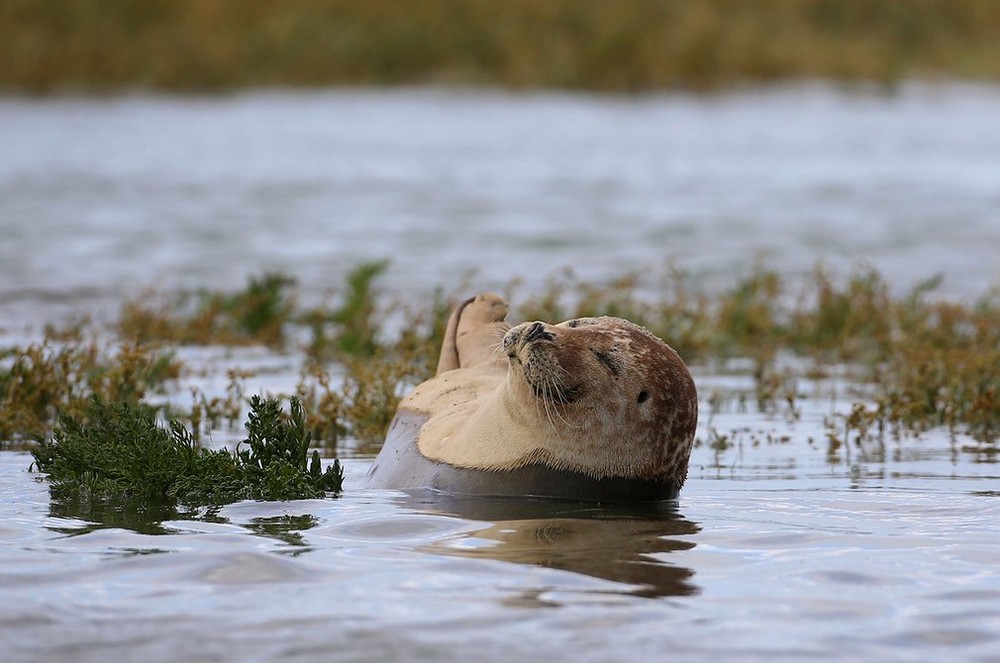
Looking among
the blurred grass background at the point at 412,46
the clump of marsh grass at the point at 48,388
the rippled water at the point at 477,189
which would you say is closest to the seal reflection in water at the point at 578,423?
the clump of marsh grass at the point at 48,388

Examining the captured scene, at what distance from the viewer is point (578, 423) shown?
261 inches

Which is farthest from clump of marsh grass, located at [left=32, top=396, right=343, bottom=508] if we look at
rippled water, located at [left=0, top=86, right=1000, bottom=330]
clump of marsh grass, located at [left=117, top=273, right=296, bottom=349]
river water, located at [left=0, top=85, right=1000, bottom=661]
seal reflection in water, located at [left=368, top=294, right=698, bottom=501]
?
rippled water, located at [left=0, top=86, right=1000, bottom=330]

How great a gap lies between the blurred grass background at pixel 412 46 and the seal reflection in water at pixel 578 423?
1163 inches

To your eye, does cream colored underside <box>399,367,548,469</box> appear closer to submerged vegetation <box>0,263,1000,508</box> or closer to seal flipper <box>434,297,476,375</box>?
seal flipper <box>434,297,476,375</box>

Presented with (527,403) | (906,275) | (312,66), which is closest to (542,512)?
(527,403)

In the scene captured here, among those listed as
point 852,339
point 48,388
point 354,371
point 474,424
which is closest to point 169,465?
point 474,424

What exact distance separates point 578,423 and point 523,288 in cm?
864

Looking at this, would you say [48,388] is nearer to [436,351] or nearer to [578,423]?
[436,351]

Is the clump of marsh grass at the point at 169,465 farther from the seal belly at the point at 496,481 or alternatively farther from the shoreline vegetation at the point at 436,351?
the shoreline vegetation at the point at 436,351

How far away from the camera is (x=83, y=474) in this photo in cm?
688

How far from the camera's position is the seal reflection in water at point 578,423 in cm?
659

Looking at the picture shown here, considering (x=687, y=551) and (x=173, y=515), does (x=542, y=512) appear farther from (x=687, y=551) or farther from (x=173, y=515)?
(x=173, y=515)

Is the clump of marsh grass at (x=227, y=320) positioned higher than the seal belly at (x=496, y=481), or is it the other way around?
the clump of marsh grass at (x=227, y=320)

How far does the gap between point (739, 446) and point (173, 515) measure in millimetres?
3259
